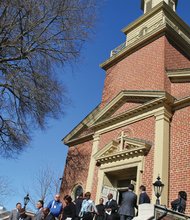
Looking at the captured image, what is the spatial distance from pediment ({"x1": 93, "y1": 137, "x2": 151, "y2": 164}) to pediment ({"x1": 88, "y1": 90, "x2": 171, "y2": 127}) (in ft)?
6.48

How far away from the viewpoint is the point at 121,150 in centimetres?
1353

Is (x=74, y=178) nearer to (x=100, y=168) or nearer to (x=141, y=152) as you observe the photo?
(x=100, y=168)

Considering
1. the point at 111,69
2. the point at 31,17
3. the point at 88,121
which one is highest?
the point at 111,69

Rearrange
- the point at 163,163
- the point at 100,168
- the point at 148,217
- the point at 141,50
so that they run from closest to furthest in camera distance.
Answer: the point at 148,217, the point at 163,163, the point at 100,168, the point at 141,50

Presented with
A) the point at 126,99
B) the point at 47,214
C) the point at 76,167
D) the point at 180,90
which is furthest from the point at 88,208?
the point at 76,167

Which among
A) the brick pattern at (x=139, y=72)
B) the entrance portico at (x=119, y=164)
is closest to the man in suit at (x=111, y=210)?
the entrance portico at (x=119, y=164)

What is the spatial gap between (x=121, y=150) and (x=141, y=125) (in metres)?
1.51

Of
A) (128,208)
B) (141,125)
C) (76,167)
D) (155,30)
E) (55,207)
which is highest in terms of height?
(155,30)

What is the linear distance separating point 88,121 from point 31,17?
835 cm

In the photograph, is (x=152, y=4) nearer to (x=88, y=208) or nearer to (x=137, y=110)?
(x=137, y=110)

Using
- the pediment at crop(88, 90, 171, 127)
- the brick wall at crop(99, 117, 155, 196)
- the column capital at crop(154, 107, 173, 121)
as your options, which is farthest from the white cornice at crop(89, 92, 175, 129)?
the brick wall at crop(99, 117, 155, 196)

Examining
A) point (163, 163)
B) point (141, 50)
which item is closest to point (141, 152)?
point (163, 163)

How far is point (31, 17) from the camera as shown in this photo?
42.4ft

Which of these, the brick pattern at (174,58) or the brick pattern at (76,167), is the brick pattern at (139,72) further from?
the brick pattern at (76,167)
